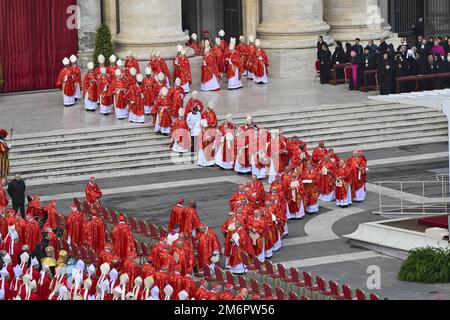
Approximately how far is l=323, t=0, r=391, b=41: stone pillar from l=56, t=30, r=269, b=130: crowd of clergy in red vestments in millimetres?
3141

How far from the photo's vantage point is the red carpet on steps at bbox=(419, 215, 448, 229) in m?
28.6

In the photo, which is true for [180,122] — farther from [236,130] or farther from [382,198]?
[382,198]

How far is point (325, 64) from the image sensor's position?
43.7 metres

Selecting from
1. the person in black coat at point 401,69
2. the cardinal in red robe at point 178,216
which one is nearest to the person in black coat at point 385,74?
the person in black coat at point 401,69

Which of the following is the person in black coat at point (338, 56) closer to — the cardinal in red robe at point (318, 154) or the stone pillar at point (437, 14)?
the stone pillar at point (437, 14)

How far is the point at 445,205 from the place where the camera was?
30953mm

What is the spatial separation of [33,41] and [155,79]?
17.0 feet

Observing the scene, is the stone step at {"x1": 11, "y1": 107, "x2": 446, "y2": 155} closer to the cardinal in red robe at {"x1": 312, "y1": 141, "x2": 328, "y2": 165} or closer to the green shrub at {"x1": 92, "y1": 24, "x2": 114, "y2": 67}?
the green shrub at {"x1": 92, "y1": 24, "x2": 114, "y2": 67}

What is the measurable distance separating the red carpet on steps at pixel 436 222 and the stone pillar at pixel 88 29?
17.2 m

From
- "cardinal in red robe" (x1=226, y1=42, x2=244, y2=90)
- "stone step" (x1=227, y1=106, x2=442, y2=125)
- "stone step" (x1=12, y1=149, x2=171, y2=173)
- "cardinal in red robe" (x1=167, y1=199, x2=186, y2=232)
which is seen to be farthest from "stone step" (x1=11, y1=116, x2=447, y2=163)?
"cardinal in red robe" (x1=167, y1=199, x2=186, y2=232)

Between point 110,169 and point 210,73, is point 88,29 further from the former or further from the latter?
point 110,169

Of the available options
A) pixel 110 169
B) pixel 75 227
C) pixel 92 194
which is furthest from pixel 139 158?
pixel 75 227

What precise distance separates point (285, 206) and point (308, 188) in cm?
108
